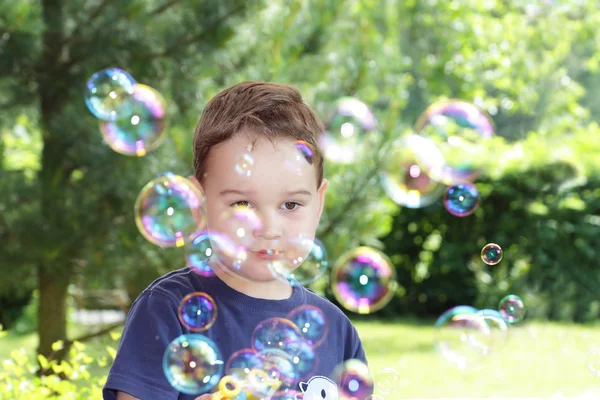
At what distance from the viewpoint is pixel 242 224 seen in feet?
6.18

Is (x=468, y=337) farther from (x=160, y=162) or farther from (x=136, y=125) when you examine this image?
(x=160, y=162)

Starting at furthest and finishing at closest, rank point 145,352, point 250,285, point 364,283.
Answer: point 364,283, point 250,285, point 145,352

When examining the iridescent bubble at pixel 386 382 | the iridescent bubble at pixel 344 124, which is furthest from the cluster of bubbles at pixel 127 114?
the iridescent bubble at pixel 386 382

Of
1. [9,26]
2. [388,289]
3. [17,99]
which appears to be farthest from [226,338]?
[17,99]

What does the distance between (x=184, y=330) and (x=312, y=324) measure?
0.38 metres

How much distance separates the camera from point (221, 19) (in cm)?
425

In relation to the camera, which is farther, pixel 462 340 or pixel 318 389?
pixel 462 340

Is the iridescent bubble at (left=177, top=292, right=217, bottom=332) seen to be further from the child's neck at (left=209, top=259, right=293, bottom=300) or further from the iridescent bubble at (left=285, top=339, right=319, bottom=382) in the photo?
the iridescent bubble at (left=285, top=339, right=319, bottom=382)

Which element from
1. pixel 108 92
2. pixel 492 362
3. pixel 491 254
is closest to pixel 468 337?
pixel 491 254

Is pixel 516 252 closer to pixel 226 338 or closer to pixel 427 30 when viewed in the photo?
pixel 427 30

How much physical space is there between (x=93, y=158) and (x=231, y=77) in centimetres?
88

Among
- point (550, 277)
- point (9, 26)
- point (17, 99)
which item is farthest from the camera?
point (550, 277)

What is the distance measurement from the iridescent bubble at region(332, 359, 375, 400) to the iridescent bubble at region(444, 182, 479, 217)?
1.28 meters

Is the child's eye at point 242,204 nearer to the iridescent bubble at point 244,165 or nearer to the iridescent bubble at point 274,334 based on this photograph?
the iridescent bubble at point 244,165
